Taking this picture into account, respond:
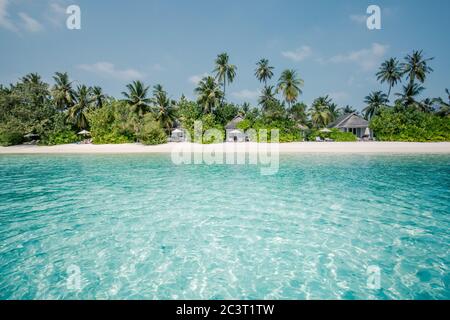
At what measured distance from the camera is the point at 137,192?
432 inches

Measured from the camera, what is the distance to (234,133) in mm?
43281

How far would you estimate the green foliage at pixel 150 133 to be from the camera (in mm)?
36844

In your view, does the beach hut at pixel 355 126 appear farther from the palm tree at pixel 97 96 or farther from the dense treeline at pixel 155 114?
Answer: the palm tree at pixel 97 96

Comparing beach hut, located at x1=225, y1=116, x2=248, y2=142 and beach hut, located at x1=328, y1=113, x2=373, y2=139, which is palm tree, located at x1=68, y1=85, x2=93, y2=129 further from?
beach hut, located at x1=328, y1=113, x2=373, y2=139

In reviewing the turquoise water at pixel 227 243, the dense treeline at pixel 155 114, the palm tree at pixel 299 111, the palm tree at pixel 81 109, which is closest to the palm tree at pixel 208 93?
the dense treeline at pixel 155 114

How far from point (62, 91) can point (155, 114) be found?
60.9 feet

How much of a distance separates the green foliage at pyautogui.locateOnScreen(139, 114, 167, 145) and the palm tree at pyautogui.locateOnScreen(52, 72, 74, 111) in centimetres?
1900

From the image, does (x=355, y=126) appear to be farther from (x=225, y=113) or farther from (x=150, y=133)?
(x=150, y=133)

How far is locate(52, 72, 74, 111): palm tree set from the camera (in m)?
44.8

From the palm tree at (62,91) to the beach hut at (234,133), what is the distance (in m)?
29.9

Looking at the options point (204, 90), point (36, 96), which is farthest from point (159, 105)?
point (36, 96)

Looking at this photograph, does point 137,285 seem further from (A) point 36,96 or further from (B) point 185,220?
(A) point 36,96

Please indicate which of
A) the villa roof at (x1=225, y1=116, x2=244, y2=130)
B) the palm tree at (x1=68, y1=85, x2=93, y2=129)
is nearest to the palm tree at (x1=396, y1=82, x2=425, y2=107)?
the villa roof at (x1=225, y1=116, x2=244, y2=130)
